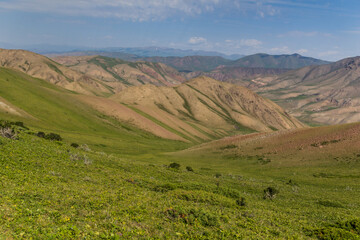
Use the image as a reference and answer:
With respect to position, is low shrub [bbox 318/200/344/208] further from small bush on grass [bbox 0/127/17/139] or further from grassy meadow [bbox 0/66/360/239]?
small bush on grass [bbox 0/127/17/139]

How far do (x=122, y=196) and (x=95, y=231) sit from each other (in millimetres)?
7755

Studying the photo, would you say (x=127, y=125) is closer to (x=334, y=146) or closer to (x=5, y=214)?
(x=334, y=146)

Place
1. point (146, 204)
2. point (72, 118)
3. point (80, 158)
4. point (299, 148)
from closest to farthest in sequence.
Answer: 1. point (146, 204)
2. point (80, 158)
3. point (299, 148)
4. point (72, 118)

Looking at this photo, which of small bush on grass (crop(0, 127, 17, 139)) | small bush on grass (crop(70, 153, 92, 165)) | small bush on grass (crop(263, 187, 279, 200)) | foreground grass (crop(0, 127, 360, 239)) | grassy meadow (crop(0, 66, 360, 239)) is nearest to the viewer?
foreground grass (crop(0, 127, 360, 239))

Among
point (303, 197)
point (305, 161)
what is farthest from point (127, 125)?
point (303, 197)

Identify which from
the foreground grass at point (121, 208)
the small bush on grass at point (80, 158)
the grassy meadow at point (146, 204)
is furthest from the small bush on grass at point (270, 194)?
the small bush on grass at point (80, 158)

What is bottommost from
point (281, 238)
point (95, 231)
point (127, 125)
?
point (127, 125)

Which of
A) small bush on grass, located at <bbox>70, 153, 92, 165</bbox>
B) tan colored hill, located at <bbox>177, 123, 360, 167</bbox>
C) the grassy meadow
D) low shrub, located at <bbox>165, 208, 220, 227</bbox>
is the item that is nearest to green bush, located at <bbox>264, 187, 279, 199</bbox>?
the grassy meadow

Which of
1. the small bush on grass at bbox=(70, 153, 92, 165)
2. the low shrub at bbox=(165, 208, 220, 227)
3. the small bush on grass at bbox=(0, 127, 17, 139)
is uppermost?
the small bush on grass at bbox=(0, 127, 17, 139)

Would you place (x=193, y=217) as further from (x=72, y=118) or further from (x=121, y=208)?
(x=72, y=118)

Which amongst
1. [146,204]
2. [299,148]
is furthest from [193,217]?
[299,148]

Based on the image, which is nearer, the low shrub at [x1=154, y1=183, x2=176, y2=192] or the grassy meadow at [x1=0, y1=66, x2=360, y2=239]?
the grassy meadow at [x1=0, y1=66, x2=360, y2=239]

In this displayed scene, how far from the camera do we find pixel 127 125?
148125 mm

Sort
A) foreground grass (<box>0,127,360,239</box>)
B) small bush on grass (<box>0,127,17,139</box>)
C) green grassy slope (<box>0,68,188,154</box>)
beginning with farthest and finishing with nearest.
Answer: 1. green grassy slope (<box>0,68,188,154</box>)
2. small bush on grass (<box>0,127,17,139</box>)
3. foreground grass (<box>0,127,360,239</box>)
